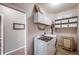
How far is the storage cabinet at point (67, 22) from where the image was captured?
137 centimetres

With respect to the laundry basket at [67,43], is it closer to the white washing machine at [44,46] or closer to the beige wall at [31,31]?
the white washing machine at [44,46]

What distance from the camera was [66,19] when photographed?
4.59 feet

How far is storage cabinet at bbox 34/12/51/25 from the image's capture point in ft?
4.67

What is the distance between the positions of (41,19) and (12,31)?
475 mm

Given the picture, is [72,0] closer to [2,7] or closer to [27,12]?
[27,12]

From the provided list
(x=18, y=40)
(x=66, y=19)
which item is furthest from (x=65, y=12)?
(x=18, y=40)

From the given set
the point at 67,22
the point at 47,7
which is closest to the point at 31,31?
the point at 47,7

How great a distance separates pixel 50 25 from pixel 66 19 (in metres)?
0.25

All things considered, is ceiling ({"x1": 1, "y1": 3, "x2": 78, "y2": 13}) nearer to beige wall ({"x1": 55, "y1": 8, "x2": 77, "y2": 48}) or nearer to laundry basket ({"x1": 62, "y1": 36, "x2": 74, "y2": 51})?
beige wall ({"x1": 55, "y1": 8, "x2": 77, "y2": 48})

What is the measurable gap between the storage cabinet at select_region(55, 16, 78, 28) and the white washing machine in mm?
228

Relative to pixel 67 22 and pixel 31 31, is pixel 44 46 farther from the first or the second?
pixel 67 22

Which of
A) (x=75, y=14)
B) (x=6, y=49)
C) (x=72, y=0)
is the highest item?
(x=72, y=0)

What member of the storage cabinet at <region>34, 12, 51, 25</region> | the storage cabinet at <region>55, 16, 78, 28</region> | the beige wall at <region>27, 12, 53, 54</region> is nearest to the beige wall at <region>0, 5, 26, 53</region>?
the beige wall at <region>27, 12, 53, 54</region>

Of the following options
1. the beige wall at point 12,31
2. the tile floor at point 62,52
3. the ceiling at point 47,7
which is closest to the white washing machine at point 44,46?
the tile floor at point 62,52
